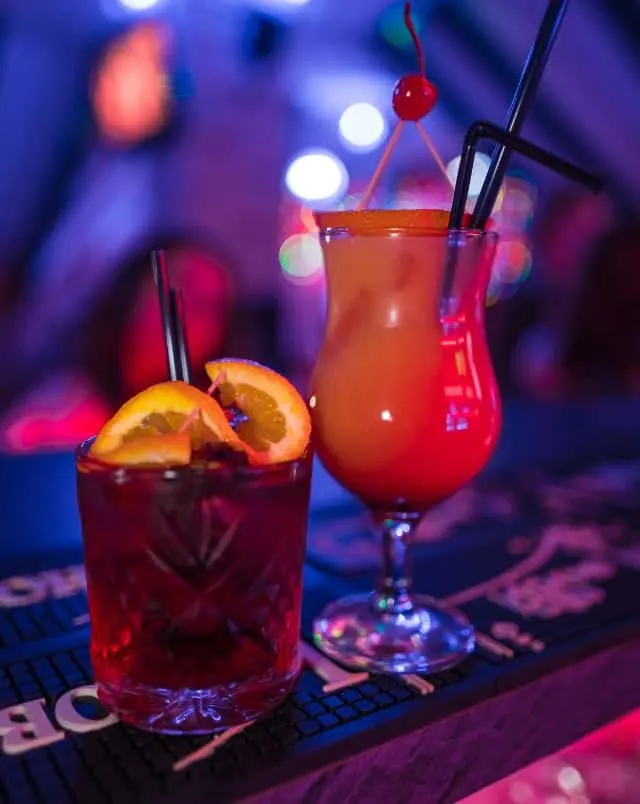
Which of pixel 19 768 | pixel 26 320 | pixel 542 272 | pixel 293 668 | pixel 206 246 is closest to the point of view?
pixel 19 768

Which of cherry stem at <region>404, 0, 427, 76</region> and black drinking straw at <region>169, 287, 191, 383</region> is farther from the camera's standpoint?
cherry stem at <region>404, 0, 427, 76</region>

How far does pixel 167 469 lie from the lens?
1.87 feet

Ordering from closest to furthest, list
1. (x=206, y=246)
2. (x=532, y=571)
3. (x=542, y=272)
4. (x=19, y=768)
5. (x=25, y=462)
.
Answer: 1. (x=19, y=768)
2. (x=532, y=571)
3. (x=25, y=462)
4. (x=206, y=246)
5. (x=542, y=272)

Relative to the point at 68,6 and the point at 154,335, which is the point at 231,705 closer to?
the point at 154,335

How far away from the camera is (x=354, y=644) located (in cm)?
73

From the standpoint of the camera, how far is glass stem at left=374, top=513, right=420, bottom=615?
2.66ft

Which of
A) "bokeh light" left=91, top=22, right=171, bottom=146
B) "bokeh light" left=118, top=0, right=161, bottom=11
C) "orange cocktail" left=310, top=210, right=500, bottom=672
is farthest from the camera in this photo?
"bokeh light" left=91, top=22, right=171, bottom=146

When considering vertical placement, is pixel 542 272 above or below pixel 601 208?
below

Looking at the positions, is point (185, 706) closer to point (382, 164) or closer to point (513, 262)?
point (382, 164)

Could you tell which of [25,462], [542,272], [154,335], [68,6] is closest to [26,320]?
[154,335]

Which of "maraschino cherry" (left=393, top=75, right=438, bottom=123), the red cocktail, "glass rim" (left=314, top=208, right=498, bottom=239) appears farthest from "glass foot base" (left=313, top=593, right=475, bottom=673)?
"maraschino cherry" (left=393, top=75, right=438, bottom=123)

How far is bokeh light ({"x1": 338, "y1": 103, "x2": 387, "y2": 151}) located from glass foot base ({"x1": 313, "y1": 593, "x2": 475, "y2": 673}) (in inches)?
312

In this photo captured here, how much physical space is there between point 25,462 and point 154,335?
3.27 m

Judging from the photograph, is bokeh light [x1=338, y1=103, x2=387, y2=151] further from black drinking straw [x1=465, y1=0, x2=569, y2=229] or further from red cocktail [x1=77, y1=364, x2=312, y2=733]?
red cocktail [x1=77, y1=364, x2=312, y2=733]
